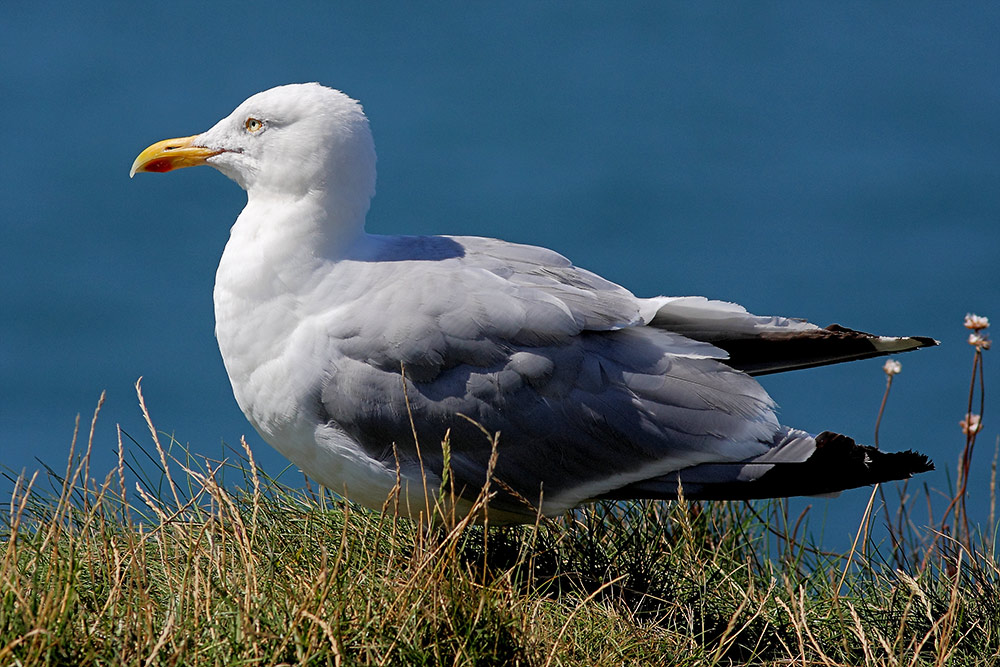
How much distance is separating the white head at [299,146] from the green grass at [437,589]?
28.4 inches

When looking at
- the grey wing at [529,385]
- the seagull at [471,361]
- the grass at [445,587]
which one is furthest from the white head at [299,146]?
the grass at [445,587]

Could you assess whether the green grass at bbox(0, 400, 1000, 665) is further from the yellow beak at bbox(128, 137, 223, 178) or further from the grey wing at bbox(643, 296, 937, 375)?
the yellow beak at bbox(128, 137, 223, 178)

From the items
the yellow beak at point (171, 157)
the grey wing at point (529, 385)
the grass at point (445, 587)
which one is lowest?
the grass at point (445, 587)

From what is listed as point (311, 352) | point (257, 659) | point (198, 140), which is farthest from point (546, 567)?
point (198, 140)

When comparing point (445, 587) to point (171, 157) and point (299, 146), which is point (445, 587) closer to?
point (299, 146)

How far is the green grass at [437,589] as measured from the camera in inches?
85.4

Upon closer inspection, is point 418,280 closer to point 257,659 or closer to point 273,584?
point 273,584

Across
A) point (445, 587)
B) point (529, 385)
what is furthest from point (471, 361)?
point (445, 587)

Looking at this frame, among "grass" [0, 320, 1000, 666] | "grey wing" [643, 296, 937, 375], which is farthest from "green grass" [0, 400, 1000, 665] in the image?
"grey wing" [643, 296, 937, 375]

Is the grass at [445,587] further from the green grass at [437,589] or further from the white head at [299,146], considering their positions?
the white head at [299,146]

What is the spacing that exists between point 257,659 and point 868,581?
5.26ft

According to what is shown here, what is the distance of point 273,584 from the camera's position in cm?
237

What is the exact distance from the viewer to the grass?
2.17 metres

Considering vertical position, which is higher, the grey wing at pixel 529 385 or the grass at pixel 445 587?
the grey wing at pixel 529 385
